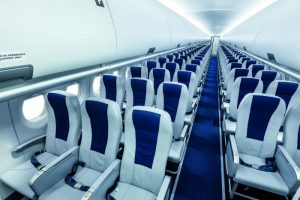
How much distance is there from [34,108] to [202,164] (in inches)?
109

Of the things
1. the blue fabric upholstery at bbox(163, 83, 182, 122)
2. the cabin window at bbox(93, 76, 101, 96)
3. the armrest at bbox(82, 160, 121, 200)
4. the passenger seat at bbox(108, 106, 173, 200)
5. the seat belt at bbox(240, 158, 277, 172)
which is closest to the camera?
the armrest at bbox(82, 160, 121, 200)

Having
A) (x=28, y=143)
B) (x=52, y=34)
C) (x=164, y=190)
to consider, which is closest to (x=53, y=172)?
(x=28, y=143)

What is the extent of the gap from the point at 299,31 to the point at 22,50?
4798 millimetres

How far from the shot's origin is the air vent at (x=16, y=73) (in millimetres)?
1626

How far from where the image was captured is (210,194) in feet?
8.59

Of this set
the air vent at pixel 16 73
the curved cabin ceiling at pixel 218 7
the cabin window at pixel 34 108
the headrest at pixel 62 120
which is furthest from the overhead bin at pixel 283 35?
the cabin window at pixel 34 108

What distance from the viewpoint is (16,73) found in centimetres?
174

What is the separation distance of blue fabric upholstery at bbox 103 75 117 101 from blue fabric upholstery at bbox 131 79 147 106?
0.42 m

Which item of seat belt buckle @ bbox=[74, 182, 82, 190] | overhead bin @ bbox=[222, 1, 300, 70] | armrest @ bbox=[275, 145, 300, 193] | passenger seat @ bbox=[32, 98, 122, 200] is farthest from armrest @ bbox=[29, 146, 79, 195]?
overhead bin @ bbox=[222, 1, 300, 70]

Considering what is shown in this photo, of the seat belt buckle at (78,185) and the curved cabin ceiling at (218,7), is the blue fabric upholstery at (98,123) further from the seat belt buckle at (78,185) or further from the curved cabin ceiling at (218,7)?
the curved cabin ceiling at (218,7)

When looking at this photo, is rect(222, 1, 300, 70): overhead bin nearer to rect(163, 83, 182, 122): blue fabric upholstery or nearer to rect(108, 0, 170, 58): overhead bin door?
rect(163, 83, 182, 122): blue fabric upholstery

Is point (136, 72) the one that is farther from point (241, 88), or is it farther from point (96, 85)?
point (241, 88)

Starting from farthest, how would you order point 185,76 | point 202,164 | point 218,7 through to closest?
1. point 218,7
2. point 185,76
3. point 202,164

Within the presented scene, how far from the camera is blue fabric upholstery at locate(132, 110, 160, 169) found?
1.89 m
